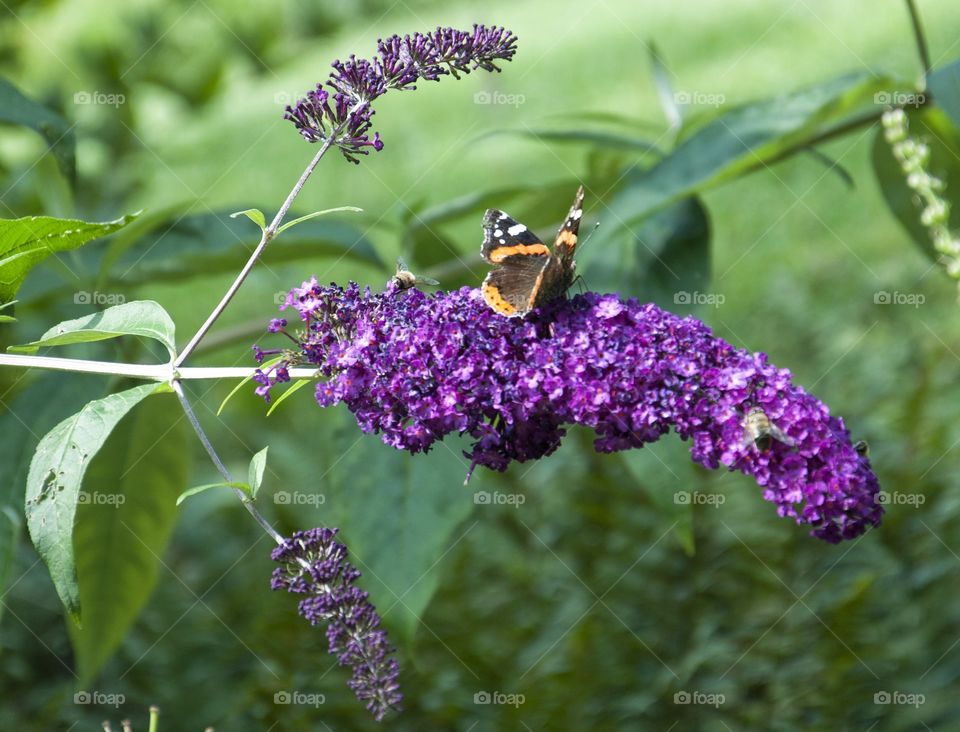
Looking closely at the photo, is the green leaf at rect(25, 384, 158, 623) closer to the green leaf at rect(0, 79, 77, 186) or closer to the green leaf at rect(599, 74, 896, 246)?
the green leaf at rect(0, 79, 77, 186)

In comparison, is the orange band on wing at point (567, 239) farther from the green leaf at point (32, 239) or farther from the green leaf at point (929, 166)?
the green leaf at point (929, 166)

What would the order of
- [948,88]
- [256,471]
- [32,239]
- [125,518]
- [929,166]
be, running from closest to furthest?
[256,471]
[32,239]
[948,88]
[125,518]
[929,166]

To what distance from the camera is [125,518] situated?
232 centimetres

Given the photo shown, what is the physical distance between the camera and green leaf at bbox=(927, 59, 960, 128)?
1968mm

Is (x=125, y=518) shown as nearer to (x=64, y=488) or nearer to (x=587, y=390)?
(x=64, y=488)

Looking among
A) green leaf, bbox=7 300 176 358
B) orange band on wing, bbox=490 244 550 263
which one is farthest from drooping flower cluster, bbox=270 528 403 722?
orange band on wing, bbox=490 244 550 263

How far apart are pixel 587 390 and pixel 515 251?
328mm

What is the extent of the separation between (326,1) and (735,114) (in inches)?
553

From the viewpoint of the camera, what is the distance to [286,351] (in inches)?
62.2

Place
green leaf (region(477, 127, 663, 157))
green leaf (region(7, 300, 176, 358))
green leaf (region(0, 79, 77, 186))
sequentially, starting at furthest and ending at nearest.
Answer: green leaf (region(477, 127, 663, 157)), green leaf (region(0, 79, 77, 186)), green leaf (region(7, 300, 176, 358))

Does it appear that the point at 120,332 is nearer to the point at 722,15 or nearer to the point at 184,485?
the point at 184,485

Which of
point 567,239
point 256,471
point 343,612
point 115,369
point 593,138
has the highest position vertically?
point 593,138

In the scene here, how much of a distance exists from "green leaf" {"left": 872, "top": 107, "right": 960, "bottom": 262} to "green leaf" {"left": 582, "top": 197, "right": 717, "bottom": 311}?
478 millimetres

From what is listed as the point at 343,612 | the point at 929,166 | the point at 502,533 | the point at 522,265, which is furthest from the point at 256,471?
the point at 502,533
